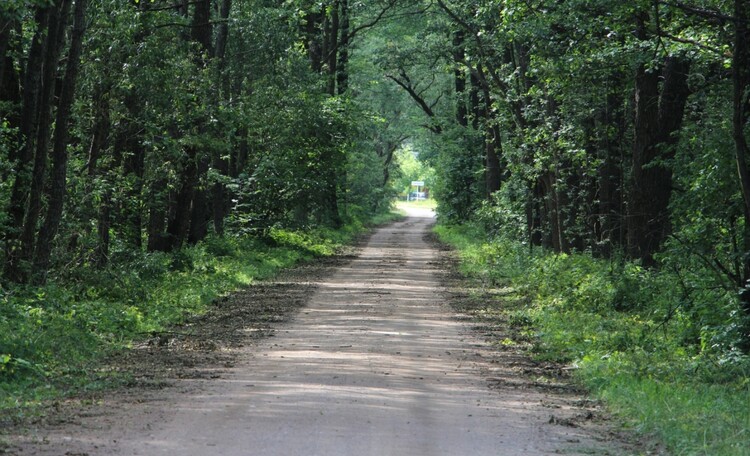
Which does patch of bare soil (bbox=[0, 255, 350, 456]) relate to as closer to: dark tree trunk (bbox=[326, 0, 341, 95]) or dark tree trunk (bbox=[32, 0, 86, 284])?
dark tree trunk (bbox=[32, 0, 86, 284])

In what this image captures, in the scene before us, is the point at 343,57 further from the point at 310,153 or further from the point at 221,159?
the point at 221,159

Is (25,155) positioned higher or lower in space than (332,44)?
lower

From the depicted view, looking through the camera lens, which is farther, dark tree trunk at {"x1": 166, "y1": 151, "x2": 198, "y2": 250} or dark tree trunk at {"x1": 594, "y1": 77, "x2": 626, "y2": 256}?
dark tree trunk at {"x1": 166, "y1": 151, "x2": 198, "y2": 250}

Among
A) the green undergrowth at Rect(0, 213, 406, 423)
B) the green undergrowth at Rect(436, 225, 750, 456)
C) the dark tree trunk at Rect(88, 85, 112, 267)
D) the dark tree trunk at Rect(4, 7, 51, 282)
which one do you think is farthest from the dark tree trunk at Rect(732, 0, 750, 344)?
the dark tree trunk at Rect(88, 85, 112, 267)

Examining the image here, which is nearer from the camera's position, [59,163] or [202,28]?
[59,163]

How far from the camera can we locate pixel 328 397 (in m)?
9.48

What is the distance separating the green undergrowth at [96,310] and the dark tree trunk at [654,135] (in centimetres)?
833

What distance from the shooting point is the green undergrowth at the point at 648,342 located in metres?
8.52

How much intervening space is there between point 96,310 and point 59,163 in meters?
2.52

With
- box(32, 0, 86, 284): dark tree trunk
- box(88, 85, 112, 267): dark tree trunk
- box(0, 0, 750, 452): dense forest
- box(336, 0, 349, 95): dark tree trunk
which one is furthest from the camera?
box(336, 0, 349, 95): dark tree trunk

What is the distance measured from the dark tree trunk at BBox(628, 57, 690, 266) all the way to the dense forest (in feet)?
0.14

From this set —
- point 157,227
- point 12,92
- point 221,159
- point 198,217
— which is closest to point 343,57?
point 221,159

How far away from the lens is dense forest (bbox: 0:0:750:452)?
41.9 ft

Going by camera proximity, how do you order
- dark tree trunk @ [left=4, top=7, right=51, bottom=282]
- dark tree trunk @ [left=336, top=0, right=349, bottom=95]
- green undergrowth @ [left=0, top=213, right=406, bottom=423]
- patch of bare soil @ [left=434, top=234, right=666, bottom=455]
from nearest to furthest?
1. patch of bare soil @ [left=434, top=234, right=666, bottom=455]
2. green undergrowth @ [left=0, top=213, right=406, bottom=423]
3. dark tree trunk @ [left=4, top=7, right=51, bottom=282]
4. dark tree trunk @ [left=336, top=0, right=349, bottom=95]
